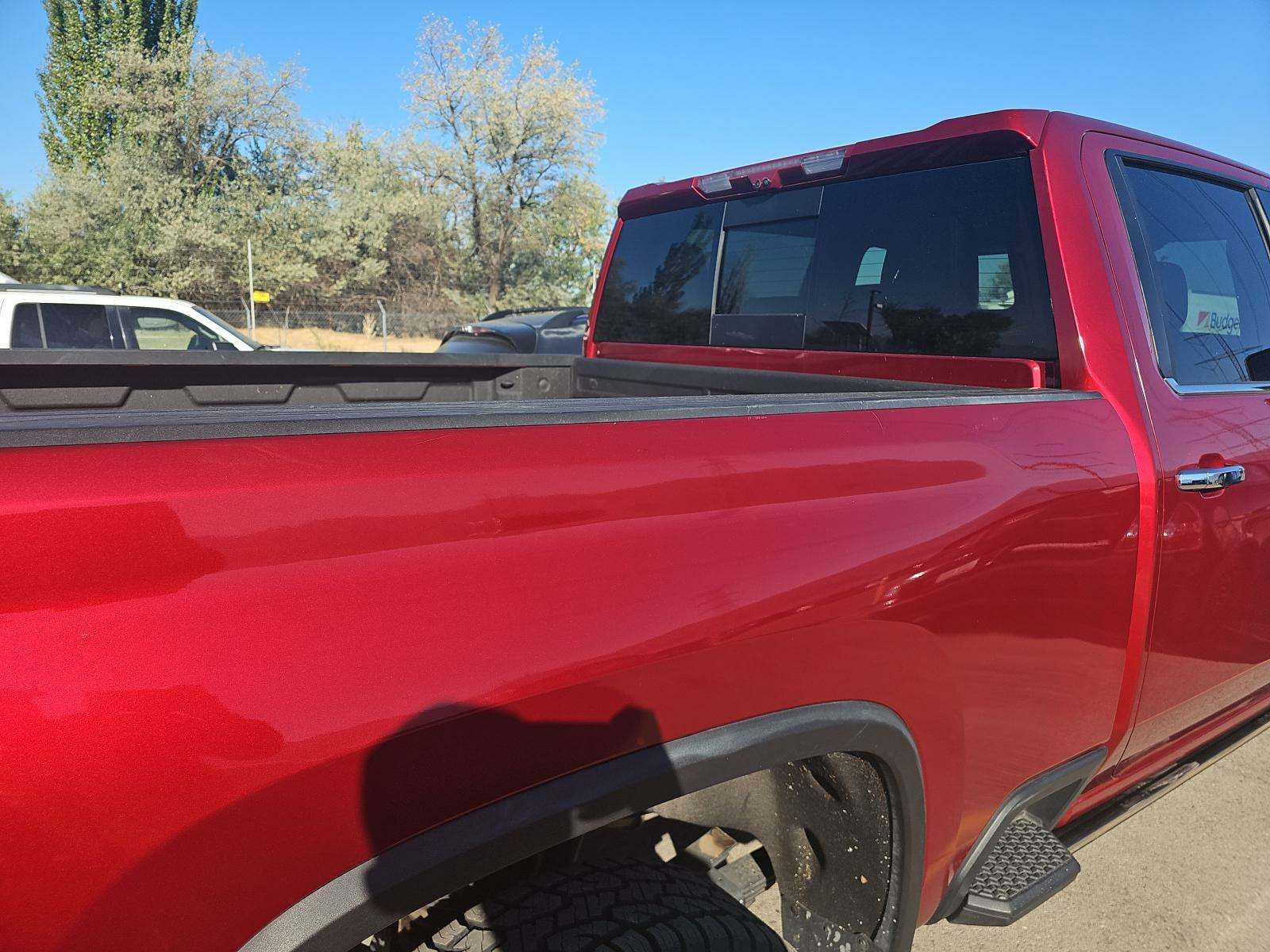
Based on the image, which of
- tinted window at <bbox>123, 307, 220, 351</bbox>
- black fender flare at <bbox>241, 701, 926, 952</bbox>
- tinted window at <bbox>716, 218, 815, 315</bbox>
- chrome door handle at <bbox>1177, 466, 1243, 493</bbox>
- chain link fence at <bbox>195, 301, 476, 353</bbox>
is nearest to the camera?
black fender flare at <bbox>241, 701, 926, 952</bbox>

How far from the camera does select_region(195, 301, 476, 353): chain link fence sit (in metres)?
27.5

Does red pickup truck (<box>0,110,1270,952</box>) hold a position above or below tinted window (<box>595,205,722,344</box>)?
below

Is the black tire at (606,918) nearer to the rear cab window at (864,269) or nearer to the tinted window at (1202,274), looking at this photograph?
the rear cab window at (864,269)

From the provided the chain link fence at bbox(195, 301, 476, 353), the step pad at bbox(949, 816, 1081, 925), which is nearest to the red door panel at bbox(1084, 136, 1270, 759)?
the step pad at bbox(949, 816, 1081, 925)

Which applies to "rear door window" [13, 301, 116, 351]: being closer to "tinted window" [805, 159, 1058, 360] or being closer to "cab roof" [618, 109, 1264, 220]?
"cab roof" [618, 109, 1264, 220]

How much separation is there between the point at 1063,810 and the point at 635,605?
Result: 1.48m

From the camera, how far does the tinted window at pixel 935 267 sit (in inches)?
83.5

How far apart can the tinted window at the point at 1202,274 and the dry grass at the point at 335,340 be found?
2504 cm

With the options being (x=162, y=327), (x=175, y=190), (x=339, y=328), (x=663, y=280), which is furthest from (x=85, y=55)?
(x=663, y=280)

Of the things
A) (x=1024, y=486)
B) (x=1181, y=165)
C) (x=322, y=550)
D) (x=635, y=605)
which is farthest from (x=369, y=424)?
(x=1181, y=165)

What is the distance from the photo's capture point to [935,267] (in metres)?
2.32

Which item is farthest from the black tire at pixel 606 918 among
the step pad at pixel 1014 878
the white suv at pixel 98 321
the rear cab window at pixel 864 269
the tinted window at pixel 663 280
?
the white suv at pixel 98 321

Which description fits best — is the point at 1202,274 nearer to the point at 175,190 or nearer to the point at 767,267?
the point at 767,267

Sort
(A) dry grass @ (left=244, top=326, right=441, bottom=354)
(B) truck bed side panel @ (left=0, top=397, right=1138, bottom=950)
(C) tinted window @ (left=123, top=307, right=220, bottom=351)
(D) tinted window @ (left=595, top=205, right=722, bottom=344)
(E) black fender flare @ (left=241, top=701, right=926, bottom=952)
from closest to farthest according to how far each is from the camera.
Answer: (B) truck bed side panel @ (left=0, top=397, right=1138, bottom=950) < (E) black fender flare @ (left=241, top=701, right=926, bottom=952) < (D) tinted window @ (left=595, top=205, right=722, bottom=344) < (C) tinted window @ (left=123, top=307, right=220, bottom=351) < (A) dry grass @ (left=244, top=326, right=441, bottom=354)
